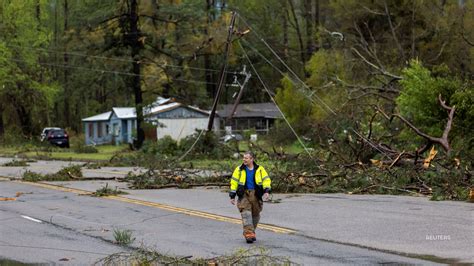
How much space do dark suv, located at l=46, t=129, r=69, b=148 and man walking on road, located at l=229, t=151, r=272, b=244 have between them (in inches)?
1871

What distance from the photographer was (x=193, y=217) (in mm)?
14773

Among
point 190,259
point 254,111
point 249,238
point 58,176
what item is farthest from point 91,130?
point 190,259

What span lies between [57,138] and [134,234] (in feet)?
153

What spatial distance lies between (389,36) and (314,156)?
23629 mm

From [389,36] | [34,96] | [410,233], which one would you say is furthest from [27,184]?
[34,96]

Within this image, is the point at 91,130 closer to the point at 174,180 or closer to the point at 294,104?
the point at 294,104

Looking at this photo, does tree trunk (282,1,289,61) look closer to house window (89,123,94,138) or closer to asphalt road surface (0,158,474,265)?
house window (89,123,94,138)

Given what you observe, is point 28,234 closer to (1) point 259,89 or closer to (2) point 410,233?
(2) point 410,233

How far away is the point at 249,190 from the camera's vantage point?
38.3ft

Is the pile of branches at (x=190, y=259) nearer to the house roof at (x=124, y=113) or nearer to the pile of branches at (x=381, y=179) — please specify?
the pile of branches at (x=381, y=179)

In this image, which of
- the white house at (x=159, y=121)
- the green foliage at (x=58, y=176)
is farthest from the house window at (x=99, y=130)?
the green foliage at (x=58, y=176)

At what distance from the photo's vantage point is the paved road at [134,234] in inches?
408

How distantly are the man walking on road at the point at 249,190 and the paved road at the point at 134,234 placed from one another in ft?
1.43

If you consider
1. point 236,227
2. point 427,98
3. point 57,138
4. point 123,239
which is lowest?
point 57,138
